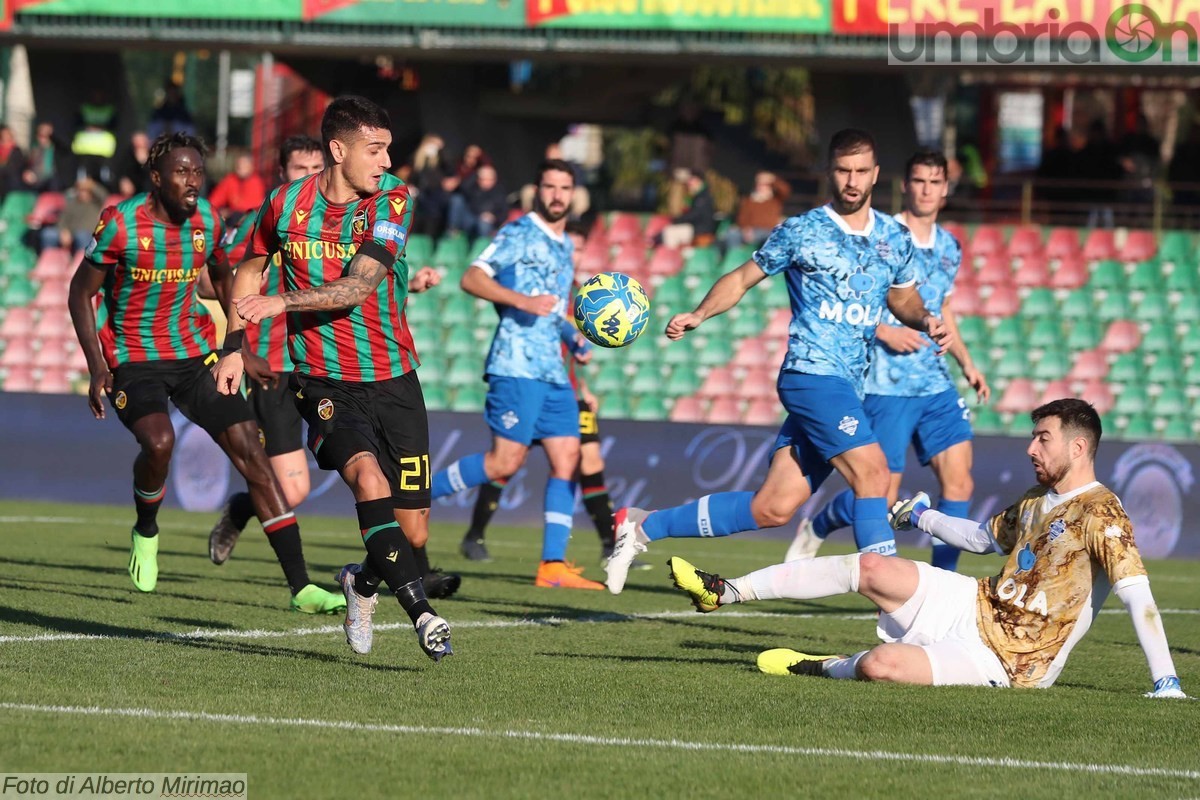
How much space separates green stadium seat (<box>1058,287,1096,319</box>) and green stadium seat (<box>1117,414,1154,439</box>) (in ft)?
5.56

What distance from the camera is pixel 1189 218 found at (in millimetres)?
22750

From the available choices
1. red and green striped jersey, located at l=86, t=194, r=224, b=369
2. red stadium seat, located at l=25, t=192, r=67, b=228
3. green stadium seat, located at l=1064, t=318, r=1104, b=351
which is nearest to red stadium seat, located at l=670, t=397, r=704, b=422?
green stadium seat, located at l=1064, t=318, r=1104, b=351

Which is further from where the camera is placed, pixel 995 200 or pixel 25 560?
pixel 995 200

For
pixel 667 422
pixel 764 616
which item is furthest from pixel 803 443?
pixel 667 422

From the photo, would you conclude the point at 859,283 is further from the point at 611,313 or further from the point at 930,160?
the point at 930,160

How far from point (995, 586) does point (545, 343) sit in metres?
5.14

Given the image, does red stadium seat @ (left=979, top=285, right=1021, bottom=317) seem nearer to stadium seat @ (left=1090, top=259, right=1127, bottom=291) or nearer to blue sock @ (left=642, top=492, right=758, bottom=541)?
stadium seat @ (left=1090, top=259, right=1127, bottom=291)

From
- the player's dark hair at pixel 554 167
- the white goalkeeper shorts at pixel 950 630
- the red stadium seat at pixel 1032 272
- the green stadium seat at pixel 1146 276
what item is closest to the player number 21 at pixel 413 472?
the white goalkeeper shorts at pixel 950 630

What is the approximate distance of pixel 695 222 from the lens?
21500 millimetres

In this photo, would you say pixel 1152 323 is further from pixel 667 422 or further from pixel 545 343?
pixel 545 343

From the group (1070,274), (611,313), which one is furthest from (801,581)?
(1070,274)

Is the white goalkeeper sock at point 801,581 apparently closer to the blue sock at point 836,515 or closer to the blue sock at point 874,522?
the blue sock at point 874,522

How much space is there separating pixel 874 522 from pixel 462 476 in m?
4.12

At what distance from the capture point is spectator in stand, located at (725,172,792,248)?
21406 millimetres
